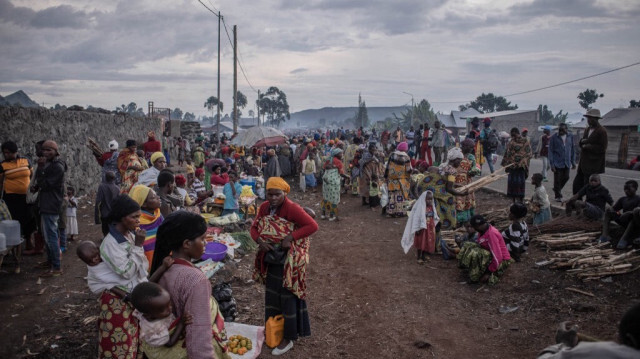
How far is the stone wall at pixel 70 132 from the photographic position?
9164mm

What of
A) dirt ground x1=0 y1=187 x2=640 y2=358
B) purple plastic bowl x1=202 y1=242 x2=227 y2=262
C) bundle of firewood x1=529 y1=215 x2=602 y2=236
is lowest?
dirt ground x1=0 y1=187 x2=640 y2=358

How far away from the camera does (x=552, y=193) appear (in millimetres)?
10734

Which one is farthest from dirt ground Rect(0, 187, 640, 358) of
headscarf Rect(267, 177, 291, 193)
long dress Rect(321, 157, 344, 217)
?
long dress Rect(321, 157, 344, 217)

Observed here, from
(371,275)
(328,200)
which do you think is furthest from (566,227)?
(328,200)

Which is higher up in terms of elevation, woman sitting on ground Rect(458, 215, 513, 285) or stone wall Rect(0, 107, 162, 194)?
stone wall Rect(0, 107, 162, 194)

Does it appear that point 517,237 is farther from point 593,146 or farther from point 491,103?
point 491,103

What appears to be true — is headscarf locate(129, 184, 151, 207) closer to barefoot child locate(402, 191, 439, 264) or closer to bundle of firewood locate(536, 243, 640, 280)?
barefoot child locate(402, 191, 439, 264)

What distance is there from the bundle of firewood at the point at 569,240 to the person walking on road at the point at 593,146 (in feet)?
6.10

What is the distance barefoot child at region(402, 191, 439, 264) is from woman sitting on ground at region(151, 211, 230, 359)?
4923 millimetres

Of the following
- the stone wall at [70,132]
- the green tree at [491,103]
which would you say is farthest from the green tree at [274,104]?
the stone wall at [70,132]

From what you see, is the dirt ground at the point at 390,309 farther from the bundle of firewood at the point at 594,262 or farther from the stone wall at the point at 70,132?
the stone wall at the point at 70,132

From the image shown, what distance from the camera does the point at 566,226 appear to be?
705 centimetres

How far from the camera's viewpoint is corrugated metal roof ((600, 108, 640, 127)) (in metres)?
19.5

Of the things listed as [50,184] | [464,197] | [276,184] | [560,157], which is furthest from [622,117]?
[50,184]
